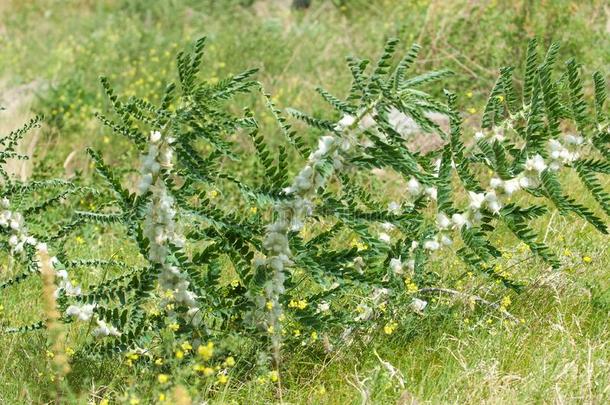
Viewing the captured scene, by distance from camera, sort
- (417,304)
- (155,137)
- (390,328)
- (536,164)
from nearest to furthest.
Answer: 1. (155,137)
2. (536,164)
3. (390,328)
4. (417,304)

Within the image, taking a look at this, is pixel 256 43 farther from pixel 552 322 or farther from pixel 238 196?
pixel 552 322

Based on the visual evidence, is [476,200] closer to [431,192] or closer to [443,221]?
[443,221]

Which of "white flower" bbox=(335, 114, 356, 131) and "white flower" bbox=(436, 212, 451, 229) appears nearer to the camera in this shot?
"white flower" bbox=(335, 114, 356, 131)

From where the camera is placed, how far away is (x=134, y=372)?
11.0ft

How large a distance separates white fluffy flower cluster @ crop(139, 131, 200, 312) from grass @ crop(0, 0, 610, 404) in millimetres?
339

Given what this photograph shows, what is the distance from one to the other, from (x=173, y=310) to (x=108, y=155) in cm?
383

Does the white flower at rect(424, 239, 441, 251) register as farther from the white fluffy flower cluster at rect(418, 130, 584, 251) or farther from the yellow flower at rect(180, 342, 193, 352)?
the yellow flower at rect(180, 342, 193, 352)

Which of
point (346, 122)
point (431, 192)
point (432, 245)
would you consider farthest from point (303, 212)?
point (431, 192)

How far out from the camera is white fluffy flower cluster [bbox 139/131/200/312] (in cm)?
308

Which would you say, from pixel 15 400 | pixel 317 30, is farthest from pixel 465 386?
pixel 317 30

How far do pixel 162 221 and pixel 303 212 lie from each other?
1.56 feet

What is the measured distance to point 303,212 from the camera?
322 cm

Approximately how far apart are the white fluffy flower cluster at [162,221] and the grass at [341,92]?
1.11 feet

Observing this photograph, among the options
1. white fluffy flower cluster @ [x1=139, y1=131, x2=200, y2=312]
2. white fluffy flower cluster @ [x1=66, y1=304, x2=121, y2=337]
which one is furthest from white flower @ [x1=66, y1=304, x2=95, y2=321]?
white fluffy flower cluster @ [x1=139, y1=131, x2=200, y2=312]
